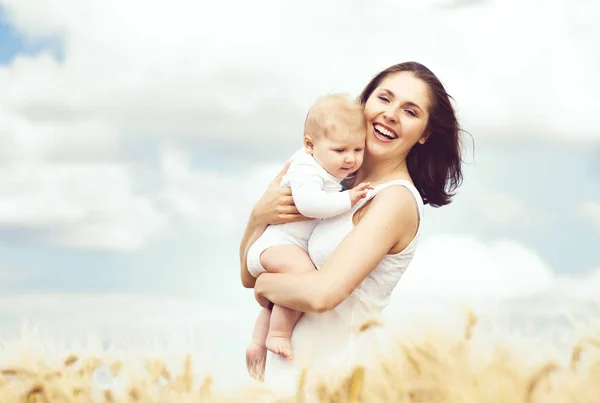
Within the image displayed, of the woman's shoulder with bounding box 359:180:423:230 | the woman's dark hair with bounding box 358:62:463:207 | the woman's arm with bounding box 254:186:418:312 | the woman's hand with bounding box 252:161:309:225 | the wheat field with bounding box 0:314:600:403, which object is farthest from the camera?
the woman's dark hair with bounding box 358:62:463:207

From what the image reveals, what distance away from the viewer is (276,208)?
15.0 ft

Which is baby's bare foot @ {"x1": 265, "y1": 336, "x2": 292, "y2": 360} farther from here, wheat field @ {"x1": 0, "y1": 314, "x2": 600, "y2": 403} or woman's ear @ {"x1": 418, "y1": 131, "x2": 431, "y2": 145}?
woman's ear @ {"x1": 418, "y1": 131, "x2": 431, "y2": 145}

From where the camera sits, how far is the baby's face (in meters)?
4.39

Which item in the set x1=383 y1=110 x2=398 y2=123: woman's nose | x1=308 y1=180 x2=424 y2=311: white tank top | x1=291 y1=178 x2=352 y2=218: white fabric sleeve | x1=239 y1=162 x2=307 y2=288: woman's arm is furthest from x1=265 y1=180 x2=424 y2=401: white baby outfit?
x1=383 y1=110 x2=398 y2=123: woman's nose

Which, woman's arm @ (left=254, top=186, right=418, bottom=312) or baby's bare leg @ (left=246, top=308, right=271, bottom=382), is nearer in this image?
woman's arm @ (left=254, top=186, right=418, bottom=312)

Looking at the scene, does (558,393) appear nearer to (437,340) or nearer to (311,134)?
(437,340)

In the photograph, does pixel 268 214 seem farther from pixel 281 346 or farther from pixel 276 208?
pixel 281 346

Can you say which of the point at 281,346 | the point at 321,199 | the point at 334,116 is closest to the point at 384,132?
the point at 334,116

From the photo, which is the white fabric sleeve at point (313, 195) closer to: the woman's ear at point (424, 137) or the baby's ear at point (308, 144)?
the baby's ear at point (308, 144)

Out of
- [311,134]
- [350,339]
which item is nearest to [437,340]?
[350,339]

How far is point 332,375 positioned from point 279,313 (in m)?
1.55

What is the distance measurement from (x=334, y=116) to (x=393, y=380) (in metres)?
2.11

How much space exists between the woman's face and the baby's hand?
319mm

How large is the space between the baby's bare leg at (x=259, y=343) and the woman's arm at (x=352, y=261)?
287mm
